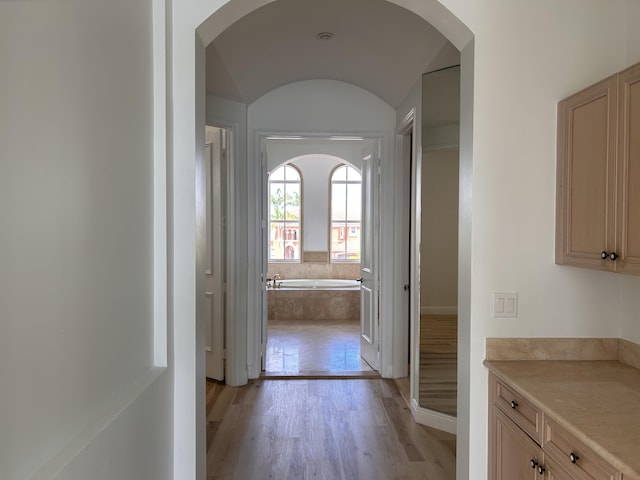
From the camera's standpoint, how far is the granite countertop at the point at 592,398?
121cm

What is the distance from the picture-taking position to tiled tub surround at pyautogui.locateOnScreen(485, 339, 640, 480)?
4.06 ft

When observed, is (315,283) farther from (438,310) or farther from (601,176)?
(601,176)

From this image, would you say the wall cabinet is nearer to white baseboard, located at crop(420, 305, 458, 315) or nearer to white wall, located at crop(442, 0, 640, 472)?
white wall, located at crop(442, 0, 640, 472)

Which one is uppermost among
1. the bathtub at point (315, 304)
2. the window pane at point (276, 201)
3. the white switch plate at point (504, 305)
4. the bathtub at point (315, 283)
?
the window pane at point (276, 201)

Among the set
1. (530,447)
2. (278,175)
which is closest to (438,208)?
(530,447)

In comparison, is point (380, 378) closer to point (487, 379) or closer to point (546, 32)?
point (487, 379)

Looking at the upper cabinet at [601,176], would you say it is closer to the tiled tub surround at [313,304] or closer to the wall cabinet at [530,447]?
the wall cabinet at [530,447]

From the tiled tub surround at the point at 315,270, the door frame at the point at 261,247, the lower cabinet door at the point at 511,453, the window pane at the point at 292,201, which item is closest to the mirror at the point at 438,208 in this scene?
the door frame at the point at 261,247

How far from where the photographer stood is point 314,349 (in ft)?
17.8

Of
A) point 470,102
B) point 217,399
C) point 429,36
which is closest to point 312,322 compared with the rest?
point 217,399

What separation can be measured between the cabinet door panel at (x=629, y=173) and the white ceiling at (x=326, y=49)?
5.17 feet

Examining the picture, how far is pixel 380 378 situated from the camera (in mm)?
4387

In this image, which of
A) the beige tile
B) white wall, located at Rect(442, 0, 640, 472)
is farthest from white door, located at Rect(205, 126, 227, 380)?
the beige tile

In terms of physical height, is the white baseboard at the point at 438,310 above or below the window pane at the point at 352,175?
below
